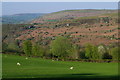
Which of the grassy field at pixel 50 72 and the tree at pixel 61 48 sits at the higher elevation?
the tree at pixel 61 48

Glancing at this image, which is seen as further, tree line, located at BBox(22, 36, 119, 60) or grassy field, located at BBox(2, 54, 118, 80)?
tree line, located at BBox(22, 36, 119, 60)

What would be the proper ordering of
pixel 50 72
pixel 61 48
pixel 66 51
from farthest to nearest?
pixel 66 51, pixel 61 48, pixel 50 72

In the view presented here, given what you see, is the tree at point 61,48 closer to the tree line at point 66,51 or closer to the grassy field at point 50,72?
the tree line at point 66,51

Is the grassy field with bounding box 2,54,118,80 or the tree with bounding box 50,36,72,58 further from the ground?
the tree with bounding box 50,36,72,58

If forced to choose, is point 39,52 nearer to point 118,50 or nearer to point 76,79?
point 118,50

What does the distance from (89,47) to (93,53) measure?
3141 mm

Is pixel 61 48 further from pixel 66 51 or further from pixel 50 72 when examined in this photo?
pixel 50 72

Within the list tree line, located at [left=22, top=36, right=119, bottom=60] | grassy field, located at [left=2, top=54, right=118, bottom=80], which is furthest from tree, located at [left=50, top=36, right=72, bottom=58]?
grassy field, located at [left=2, top=54, right=118, bottom=80]

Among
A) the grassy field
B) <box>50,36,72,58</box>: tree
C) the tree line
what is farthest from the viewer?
<box>50,36,72,58</box>: tree

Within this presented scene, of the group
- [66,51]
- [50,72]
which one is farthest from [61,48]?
[50,72]

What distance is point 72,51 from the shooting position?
84625 mm

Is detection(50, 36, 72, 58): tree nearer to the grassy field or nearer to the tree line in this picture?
the tree line

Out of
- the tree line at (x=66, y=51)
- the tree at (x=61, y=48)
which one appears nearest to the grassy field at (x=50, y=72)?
the tree line at (x=66, y=51)

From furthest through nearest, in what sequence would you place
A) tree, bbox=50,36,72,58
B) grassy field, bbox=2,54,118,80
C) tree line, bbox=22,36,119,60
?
1. tree, bbox=50,36,72,58
2. tree line, bbox=22,36,119,60
3. grassy field, bbox=2,54,118,80
